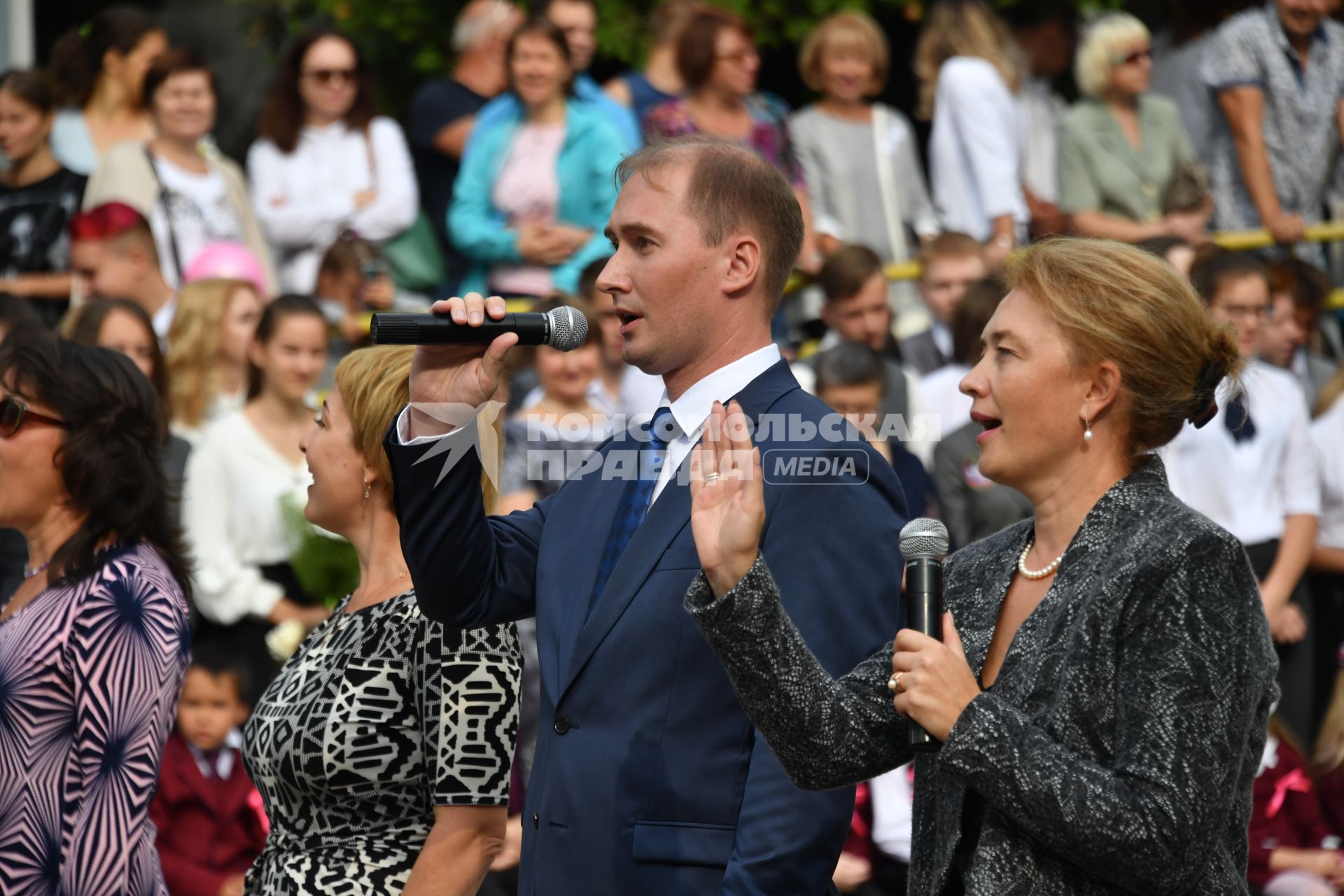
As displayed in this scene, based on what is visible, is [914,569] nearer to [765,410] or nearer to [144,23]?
[765,410]

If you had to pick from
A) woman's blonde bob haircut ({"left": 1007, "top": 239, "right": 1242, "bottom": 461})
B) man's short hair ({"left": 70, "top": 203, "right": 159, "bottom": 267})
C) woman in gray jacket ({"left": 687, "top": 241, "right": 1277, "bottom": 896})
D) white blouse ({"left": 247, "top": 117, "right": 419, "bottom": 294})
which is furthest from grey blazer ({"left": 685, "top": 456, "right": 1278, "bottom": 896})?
white blouse ({"left": 247, "top": 117, "right": 419, "bottom": 294})

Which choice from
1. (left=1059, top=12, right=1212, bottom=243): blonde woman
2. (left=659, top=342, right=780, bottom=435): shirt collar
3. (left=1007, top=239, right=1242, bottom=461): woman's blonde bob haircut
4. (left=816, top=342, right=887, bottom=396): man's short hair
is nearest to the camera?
(left=1007, top=239, right=1242, bottom=461): woman's blonde bob haircut

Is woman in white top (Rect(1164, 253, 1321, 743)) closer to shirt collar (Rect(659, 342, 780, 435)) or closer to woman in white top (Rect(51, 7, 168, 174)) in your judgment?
shirt collar (Rect(659, 342, 780, 435))

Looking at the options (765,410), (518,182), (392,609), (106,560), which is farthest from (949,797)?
(518,182)

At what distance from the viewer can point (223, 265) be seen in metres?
8.18

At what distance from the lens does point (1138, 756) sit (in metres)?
2.71

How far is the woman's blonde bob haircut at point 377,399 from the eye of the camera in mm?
3910

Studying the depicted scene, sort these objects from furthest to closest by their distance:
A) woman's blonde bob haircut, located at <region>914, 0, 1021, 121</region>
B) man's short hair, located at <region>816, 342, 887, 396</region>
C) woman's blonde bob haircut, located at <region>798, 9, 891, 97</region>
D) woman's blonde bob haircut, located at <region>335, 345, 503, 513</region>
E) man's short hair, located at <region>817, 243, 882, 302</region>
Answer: woman's blonde bob haircut, located at <region>914, 0, 1021, 121</region> < woman's blonde bob haircut, located at <region>798, 9, 891, 97</region> < man's short hair, located at <region>817, 243, 882, 302</region> < man's short hair, located at <region>816, 342, 887, 396</region> < woman's blonde bob haircut, located at <region>335, 345, 503, 513</region>

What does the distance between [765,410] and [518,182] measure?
17.1 feet

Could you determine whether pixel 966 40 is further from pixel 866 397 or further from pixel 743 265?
pixel 743 265

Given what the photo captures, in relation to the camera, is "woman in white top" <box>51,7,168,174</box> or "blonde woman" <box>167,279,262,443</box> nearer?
"blonde woman" <box>167,279,262,443</box>

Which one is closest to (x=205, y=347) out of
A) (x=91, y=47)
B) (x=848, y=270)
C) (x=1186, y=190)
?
(x=91, y=47)

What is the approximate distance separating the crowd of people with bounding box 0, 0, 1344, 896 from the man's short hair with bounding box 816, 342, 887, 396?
1 cm

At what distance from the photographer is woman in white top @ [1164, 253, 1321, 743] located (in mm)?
7160
